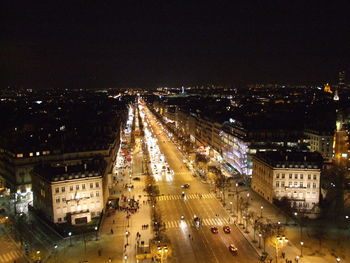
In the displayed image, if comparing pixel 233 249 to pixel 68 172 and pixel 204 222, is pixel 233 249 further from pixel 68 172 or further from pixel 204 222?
pixel 68 172

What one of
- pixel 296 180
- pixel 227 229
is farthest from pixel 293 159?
pixel 227 229

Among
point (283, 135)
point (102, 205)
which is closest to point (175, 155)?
point (283, 135)

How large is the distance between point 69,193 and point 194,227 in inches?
916

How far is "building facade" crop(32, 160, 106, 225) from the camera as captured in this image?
65312mm

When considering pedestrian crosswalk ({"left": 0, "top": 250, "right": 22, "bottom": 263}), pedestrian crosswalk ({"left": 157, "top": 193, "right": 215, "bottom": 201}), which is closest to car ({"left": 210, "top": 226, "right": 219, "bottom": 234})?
pedestrian crosswalk ({"left": 157, "top": 193, "right": 215, "bottom": 201})

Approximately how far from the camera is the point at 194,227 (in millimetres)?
63625

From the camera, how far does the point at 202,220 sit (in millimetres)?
66938

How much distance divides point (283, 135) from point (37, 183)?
66.9m

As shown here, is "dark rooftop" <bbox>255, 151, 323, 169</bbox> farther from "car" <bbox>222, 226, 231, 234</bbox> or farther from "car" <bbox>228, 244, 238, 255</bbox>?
"car" <bbox>228, 244, 238, 255</bbox>

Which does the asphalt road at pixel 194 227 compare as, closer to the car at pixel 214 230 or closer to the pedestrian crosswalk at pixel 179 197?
the pedestrian crosswalk at pixel 179 197

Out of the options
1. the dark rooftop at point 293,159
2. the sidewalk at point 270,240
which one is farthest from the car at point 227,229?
the dark rooftop at point 293,159

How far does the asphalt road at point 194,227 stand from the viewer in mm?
53312

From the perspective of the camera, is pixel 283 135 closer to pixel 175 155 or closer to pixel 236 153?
pixel 236 153

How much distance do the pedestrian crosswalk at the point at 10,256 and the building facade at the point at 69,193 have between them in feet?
33.3
